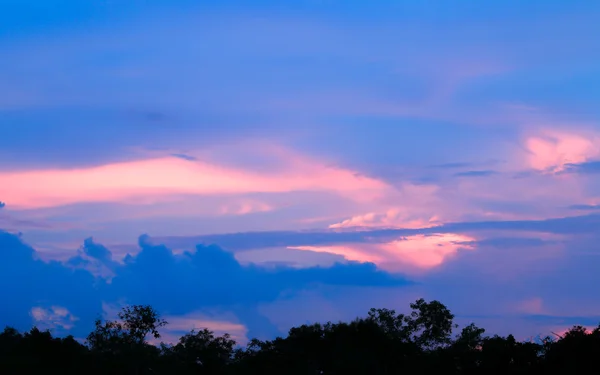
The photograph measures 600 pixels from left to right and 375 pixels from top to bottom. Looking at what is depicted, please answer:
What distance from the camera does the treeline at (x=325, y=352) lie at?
6103cm

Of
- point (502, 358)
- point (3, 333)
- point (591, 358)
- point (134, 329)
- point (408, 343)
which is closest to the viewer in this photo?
point (591, 358)

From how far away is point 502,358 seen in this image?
61562 millimetres

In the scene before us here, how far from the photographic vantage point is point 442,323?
78.1m

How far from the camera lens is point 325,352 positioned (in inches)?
2753

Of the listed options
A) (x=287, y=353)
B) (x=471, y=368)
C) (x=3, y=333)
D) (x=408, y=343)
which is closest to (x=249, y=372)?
(x=287, y=353)

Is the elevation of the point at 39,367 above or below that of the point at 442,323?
below

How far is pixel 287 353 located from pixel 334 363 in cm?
552

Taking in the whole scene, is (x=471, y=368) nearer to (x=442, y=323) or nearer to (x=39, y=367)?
(x=442, y=323)

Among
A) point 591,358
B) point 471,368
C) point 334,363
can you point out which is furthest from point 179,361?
point 591,358

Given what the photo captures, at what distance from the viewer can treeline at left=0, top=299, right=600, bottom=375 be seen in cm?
6103

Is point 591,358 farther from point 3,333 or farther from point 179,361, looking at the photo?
point 3,333

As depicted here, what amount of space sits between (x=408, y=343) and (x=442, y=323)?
6.40 meters

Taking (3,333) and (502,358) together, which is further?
(3,333)

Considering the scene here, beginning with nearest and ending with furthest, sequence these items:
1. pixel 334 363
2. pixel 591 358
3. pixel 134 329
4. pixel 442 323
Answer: pixel 591 358, pixel 334 363, pixel 442 323, pixel 134 329
